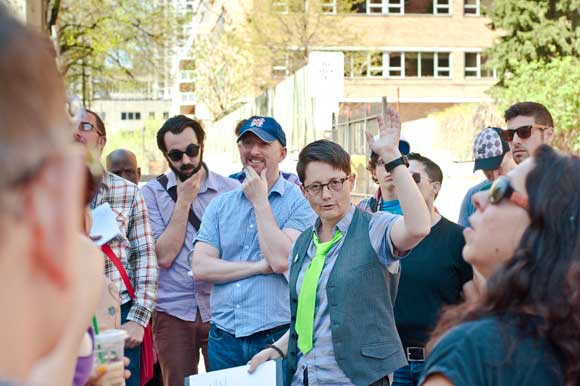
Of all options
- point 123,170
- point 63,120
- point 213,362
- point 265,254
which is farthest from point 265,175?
point 63,120

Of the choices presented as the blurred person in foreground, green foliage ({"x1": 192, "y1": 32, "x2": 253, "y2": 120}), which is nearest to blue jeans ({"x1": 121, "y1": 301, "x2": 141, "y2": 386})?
the blurred person in foreground

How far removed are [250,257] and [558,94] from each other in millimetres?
21881

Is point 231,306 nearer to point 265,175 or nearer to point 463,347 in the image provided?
point 265,175

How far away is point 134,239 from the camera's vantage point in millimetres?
5238

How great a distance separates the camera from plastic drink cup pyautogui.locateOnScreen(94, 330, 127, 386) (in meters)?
2.53

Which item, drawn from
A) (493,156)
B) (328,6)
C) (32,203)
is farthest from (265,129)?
(328,6)

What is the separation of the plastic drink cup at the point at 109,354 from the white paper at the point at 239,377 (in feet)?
5.93

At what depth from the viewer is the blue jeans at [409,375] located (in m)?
5.12

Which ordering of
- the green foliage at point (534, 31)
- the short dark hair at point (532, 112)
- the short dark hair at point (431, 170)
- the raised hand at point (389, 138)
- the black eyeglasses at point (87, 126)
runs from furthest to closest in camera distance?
→ the green foliage at point (534, 31)
the short dark hair at point (532, 112)
the short dark hair at point (431, 170)
the black eyeglasses at point (87, 126)
the raised hand at point (389, 138)

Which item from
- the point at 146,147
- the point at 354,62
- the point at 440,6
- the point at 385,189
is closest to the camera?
the point at 385,189

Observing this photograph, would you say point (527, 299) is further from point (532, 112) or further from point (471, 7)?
point (471, 7)

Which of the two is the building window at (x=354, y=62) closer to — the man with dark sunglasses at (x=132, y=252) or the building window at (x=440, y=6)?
the building window at (x=440, y=6)

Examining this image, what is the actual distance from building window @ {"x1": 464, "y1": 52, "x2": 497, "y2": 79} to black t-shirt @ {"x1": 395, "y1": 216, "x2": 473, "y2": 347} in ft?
182

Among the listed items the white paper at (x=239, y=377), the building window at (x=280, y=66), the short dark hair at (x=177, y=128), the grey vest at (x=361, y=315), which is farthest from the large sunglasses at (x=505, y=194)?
the building window at (x=280, y=66)
